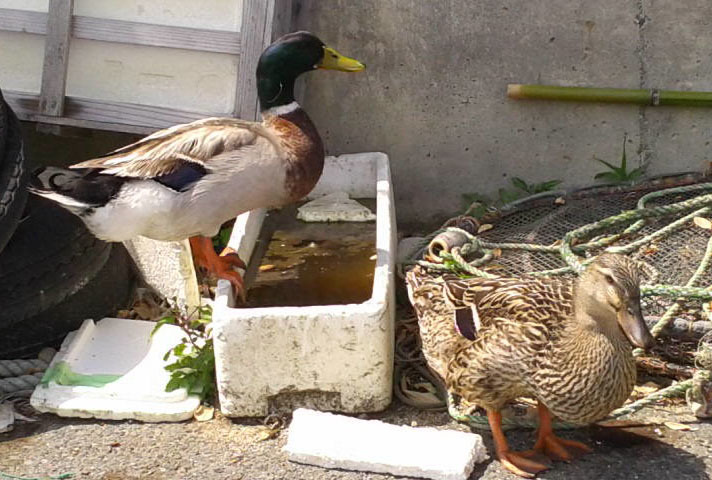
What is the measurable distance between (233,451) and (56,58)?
2459 millimetres

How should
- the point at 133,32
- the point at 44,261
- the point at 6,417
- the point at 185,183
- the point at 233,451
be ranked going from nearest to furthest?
the point at 233,451, the point at 6,417, the point at 185,183, the point at 44,261, the point at 133,32

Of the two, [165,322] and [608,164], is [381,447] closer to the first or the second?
[165,322]

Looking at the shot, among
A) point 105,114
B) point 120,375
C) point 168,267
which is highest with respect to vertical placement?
point 105,114

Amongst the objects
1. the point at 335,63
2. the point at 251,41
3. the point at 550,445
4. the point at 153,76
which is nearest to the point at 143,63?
the point at 153,76

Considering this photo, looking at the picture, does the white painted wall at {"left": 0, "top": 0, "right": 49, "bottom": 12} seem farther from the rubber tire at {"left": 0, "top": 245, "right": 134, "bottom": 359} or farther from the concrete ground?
the concrete ground

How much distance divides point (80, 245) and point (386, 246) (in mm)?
1492

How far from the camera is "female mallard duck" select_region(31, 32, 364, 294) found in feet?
14.6

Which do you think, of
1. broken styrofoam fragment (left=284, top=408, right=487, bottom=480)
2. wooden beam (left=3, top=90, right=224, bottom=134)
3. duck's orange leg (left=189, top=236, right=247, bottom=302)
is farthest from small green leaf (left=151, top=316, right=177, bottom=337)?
wooden beam (left=3, top=90, right=224, bottom=134)

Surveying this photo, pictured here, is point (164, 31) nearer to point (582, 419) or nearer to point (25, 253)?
point (25, 253)

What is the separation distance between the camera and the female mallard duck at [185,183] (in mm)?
4441

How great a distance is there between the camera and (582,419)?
3.55 m

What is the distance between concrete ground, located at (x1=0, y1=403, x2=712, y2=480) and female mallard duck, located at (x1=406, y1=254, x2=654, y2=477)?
0.50ft

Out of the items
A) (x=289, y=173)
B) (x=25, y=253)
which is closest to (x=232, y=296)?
(x=289, y=173)

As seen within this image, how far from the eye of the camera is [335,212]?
5.45 metres
